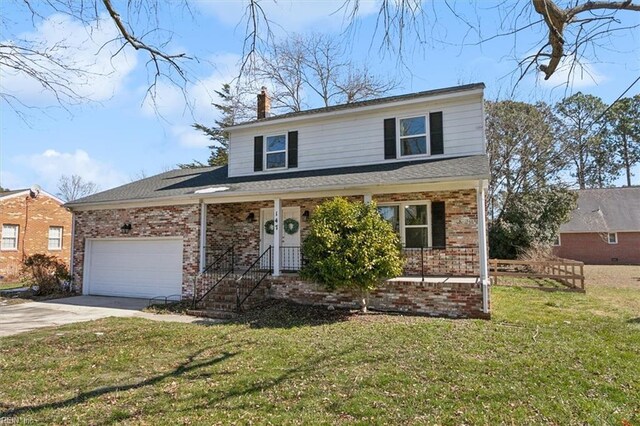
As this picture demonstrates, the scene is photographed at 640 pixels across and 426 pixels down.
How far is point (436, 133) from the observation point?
11297mm

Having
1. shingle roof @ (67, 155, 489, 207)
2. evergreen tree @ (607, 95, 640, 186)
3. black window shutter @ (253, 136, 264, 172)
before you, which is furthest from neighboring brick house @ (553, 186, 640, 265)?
black window shutter @ (253, 136, 264, 172)

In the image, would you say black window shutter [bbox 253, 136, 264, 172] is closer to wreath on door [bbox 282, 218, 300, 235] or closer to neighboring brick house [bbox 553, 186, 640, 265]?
wreath on door [bbox 282, 218, 300, 235]

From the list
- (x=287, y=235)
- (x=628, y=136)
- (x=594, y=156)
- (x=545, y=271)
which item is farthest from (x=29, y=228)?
(x=628, y=136)

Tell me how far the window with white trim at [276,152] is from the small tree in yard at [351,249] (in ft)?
15.9

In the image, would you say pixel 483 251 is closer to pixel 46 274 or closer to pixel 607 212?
pixel 46 274

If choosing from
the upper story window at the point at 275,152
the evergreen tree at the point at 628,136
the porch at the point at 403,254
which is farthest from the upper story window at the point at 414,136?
the evergreen tree at the point at 628,136

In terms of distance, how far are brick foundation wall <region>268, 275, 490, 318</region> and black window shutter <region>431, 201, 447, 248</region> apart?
181 centimetres

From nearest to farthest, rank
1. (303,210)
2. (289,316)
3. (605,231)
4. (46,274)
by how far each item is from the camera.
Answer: (289,316)
(303,210)
(46,274)
(605,231)

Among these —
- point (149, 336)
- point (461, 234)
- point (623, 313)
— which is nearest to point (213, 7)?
point (149, 336)

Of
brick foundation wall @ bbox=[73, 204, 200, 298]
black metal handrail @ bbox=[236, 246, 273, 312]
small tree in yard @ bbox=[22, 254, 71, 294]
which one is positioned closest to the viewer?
black metal handrail @ bbox=[236, 246, 273, 312]

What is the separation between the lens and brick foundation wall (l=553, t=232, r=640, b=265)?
2727 centimetres

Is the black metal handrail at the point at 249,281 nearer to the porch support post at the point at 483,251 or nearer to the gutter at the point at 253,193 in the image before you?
the gutter at the point at 253,193

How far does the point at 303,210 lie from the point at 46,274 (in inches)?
374

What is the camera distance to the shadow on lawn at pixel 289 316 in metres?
8.14
